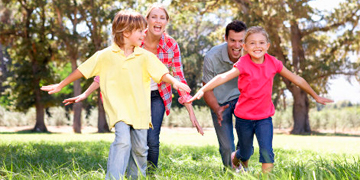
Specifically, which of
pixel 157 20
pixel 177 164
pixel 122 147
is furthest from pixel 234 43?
pixel 122 147

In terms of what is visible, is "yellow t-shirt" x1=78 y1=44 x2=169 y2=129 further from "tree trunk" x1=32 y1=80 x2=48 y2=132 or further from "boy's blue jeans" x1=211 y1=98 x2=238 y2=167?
"tree trunk" x1=32 y1=80 x2=48 y2=132

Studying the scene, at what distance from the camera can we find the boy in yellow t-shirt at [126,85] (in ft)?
11.2

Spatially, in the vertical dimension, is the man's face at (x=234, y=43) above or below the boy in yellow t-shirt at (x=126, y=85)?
above

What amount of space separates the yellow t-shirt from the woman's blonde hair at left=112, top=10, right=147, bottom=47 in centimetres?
11

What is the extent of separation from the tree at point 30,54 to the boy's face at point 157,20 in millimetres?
23528

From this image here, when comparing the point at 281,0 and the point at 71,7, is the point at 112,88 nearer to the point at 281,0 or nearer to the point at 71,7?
the point at 281,0

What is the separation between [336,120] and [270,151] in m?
28.5

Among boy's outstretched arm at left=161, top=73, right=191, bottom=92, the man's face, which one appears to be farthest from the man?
boy's outstretched arm at left=161, top=73, right=191, bottom=92

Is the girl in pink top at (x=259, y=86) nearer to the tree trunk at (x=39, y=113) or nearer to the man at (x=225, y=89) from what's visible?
the man at (x=225, y=89)

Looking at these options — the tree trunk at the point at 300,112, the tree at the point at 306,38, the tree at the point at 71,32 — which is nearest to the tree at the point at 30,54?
the tree at the point at 71,32

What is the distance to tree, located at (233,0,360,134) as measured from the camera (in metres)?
21.2

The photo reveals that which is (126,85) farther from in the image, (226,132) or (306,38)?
(306,38)

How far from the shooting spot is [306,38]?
2467cm

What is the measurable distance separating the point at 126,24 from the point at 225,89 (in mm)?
1860
